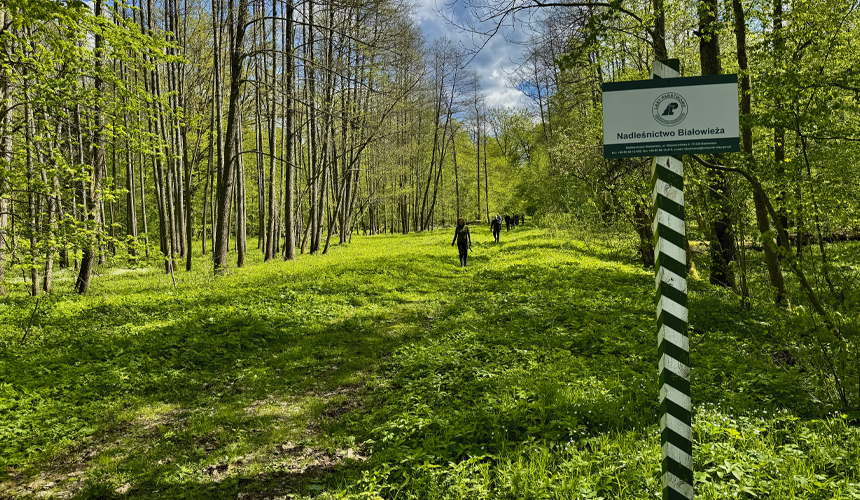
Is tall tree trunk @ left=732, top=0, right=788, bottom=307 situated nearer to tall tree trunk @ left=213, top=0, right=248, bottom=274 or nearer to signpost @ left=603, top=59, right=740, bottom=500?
signpost @ left=603, top=59, right=740, bottom=500

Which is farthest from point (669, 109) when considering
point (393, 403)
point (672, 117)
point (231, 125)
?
point (231, 125)

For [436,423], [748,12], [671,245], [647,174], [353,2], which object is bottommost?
[436,423]

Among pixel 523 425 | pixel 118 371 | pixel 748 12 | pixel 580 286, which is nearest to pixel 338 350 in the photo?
pixel 118 371

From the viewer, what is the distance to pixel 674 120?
110 inches

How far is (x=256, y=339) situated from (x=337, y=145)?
23.1m

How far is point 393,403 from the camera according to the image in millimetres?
5535

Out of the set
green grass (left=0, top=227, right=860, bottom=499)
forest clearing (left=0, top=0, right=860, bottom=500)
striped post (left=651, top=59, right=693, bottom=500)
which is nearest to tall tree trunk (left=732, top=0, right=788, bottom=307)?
forest clearing (left=0, top=0, right=860, bottom=500)

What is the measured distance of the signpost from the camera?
2.73 meters

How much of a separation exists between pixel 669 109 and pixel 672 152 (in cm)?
29

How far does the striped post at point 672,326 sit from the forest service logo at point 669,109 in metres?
0.24

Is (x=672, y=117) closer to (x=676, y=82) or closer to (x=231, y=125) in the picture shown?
(x=676, y=82)

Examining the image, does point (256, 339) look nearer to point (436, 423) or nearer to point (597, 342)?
point (436, 423)

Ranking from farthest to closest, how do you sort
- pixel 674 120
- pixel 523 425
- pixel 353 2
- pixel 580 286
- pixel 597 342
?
pixel 580 286 < pixel 353 2 < pixel 597 342 < pixel 523 425 < pixel 674 120

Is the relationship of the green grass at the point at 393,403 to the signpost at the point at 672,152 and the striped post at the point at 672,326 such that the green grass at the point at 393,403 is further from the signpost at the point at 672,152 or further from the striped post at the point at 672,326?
the signpost at the point at 672,152
